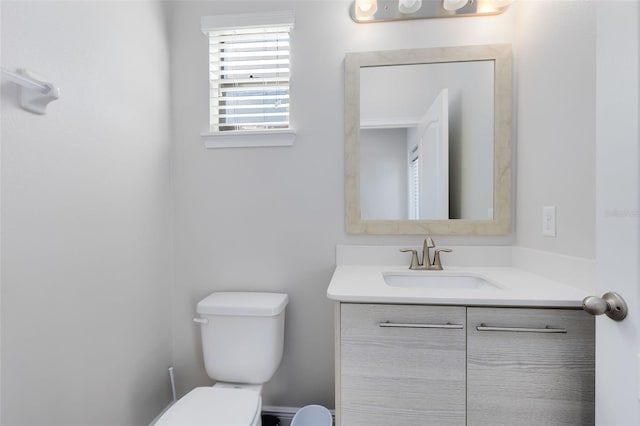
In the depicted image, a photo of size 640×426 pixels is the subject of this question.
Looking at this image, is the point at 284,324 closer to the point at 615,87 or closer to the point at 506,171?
the point at 506,171

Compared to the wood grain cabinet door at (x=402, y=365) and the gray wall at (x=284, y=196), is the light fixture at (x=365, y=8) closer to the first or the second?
the gray wall at (x=284, y=196)

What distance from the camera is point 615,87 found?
62cm

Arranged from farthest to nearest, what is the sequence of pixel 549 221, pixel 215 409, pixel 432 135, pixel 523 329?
pixel 432 135 < pixel 549 221 < pixel 215 409 < pixel 523 329

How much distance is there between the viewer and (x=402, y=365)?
3.10ft

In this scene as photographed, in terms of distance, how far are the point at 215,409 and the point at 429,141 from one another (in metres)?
1.42

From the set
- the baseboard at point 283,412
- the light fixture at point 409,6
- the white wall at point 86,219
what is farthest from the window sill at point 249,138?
the baseboard at point 283,412

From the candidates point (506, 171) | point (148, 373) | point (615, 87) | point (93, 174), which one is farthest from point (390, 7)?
point (148, 373)

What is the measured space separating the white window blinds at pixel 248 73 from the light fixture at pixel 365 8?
0.35m

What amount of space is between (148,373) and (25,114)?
1.17 meters

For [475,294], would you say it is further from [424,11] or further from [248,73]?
[248,73]

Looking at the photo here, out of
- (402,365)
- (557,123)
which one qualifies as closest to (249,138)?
(402,365)

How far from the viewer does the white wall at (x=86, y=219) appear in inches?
33.1

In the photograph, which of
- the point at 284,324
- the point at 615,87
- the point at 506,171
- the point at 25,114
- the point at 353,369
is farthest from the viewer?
the point at 284,324

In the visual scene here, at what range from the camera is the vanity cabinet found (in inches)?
35.0
